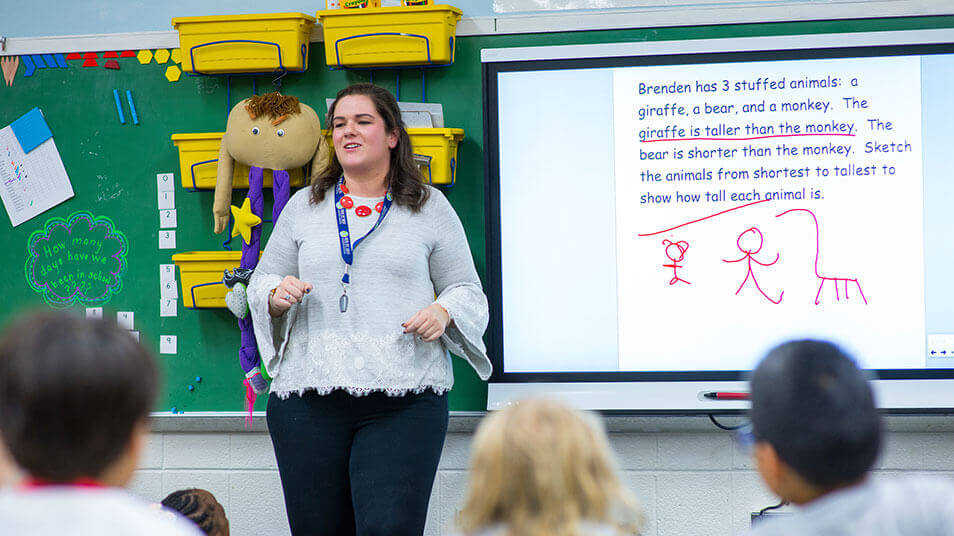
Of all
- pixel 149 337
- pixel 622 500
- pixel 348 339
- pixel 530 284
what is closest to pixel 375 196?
pixel 348 339

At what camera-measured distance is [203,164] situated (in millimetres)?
2625

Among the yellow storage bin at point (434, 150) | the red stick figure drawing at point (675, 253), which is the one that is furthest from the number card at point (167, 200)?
the red stick figure drawing at point (675, 253)

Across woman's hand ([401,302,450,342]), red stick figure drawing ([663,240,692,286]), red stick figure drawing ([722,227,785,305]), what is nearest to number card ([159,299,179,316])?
woman's hand ([401,302,450,342])

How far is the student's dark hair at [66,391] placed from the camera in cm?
82

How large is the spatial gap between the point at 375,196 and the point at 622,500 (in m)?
1.31

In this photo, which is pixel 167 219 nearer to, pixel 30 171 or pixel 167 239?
pixel 167 239

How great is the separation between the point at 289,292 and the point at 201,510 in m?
0.47

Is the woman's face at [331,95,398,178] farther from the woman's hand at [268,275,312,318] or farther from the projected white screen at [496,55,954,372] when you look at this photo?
the projected white screen at [496,55,954,372]

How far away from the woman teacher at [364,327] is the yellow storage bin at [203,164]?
49cm


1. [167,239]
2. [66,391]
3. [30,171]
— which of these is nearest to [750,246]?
[167,239]

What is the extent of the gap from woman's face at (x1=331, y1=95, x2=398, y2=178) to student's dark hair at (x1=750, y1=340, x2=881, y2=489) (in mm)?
1269

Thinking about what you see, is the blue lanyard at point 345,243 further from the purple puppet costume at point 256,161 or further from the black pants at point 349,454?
the purple puppet costume at point 256,161

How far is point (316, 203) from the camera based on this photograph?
2.15 metres

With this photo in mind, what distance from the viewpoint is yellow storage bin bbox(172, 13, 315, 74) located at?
8.47ft
